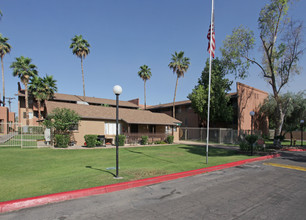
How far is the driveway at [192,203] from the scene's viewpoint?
4242 millimetres

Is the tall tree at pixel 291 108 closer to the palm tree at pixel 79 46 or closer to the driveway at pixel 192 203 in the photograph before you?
the driveway at pixel 192 203

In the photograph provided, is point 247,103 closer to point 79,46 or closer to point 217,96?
point 217,96

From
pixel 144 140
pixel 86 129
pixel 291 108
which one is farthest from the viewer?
pixel 291 108

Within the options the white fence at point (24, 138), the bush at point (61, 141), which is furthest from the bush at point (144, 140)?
the white fence at point (24, 138)

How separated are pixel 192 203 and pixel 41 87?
116 ft

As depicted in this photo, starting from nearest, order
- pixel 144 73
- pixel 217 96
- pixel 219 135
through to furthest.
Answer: pixel 219 135 → pixel 217 96 → pixel 144 73

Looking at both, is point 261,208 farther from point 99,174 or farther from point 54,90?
point 54,90

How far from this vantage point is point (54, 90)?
34.6 meters

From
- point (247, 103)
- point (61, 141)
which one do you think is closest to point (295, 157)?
point (247, 103)

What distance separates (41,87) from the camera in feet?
108

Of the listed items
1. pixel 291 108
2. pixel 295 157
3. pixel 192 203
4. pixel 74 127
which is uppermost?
pixel 291 108

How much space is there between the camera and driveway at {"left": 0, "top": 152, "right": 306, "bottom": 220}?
4.24 metres

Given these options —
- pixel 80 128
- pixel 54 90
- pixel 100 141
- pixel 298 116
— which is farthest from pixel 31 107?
pixel 298 116

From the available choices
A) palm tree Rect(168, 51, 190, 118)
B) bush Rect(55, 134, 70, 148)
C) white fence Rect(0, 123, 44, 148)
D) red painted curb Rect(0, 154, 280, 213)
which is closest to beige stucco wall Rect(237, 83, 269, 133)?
palm tree Rect(168, 51, 190, 118)
